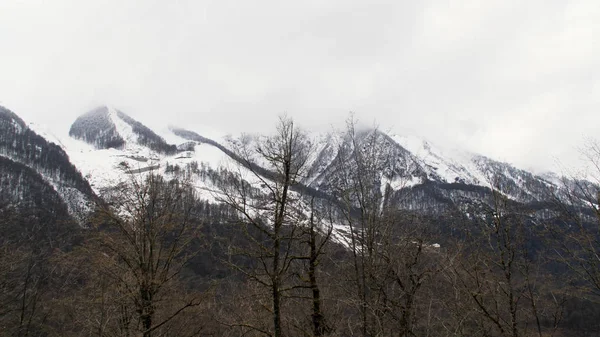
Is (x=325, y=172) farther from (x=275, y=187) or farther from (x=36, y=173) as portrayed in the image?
(x=36, y=173)

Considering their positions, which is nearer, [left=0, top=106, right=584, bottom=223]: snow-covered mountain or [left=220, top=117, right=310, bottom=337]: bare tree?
[left=220, top=117, right=310, bottom=337]: bare tree

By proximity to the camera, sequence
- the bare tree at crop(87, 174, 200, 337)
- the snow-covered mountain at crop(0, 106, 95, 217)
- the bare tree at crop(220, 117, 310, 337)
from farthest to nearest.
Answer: the snow-covered mountain at crop(0, 106, 95, 217) → the bare tree at crop(87, 174, 200, 337) → the bare tree at crop(220, 117, 310, 337)

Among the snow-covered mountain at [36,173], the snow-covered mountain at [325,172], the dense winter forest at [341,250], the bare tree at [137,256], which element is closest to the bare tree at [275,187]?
the dense winter forest at [341,250]

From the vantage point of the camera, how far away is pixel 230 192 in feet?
31.3

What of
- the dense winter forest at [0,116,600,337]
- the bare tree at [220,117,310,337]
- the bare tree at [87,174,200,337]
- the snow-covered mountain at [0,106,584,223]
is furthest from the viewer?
the bare tree at [87,174,200,337]

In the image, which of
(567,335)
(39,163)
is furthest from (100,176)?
(567,335)

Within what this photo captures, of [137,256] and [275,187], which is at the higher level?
[275,187]

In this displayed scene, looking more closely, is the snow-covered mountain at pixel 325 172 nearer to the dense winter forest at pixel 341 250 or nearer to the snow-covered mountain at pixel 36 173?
the dense winter forest at pixel 341 250

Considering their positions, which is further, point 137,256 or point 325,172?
point 137,256

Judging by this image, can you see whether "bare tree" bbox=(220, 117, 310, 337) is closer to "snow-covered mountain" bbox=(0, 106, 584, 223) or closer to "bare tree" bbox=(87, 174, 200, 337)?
"snow-covered mountain" bbox=(0, 106, 584, 223)

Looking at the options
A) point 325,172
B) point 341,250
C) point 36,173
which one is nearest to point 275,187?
point 325,172

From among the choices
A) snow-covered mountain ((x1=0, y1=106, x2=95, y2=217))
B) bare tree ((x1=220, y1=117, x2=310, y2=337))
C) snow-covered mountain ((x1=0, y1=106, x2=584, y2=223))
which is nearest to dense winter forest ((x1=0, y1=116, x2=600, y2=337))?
bare tree ((x1=220, y1=117, x2=310, y2=337))

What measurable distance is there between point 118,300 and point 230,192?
6.93 m

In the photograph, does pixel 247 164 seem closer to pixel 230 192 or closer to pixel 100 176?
pixel 230 192
